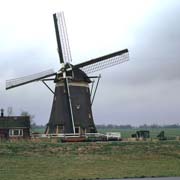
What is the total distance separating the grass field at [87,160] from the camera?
2412 cm

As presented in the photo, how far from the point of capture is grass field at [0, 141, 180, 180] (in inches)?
950

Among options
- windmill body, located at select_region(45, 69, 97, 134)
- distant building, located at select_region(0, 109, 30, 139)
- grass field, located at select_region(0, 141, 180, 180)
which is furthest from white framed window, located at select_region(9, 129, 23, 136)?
grass field, located at select_region(0, 141, 180, 180)

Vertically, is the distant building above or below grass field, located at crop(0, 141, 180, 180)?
above

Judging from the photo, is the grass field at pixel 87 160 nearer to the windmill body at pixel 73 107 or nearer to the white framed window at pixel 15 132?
the windmill body at pixel 73 107

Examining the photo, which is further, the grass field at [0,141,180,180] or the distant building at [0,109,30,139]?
the distant building at [0,109,30,139]

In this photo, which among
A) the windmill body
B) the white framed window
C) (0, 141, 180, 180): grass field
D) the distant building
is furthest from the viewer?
the white framed window

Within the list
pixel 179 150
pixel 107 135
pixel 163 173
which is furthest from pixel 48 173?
pixel 107 135

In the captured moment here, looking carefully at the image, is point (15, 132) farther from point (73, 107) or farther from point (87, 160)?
point (87, 160)

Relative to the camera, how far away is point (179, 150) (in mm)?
41656

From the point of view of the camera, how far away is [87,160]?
33562mm

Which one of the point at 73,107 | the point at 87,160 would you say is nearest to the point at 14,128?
the point at 73,107

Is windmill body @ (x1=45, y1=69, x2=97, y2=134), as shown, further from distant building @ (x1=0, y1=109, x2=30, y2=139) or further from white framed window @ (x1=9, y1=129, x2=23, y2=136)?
white framed window @ (x1=9, y1=129, x2=23, y2=136)

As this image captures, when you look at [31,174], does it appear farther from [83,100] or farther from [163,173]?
[83,100]

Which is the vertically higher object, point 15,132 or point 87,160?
point 15,132
